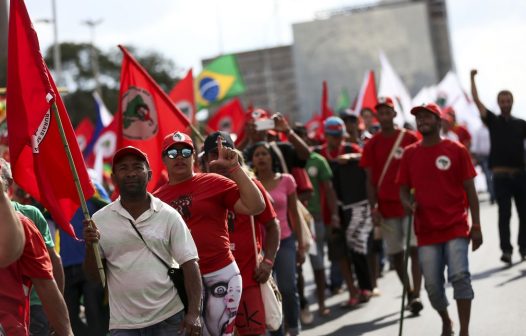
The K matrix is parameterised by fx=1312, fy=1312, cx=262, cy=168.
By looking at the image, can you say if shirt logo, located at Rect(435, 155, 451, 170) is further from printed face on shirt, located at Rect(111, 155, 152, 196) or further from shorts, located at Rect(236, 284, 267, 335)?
printed face on shirt, located at Rect(111, 155, 152, 196)

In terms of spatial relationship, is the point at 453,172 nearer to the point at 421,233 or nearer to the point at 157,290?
the point at 421,233

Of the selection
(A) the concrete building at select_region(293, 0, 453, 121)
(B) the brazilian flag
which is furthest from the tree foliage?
(B) the brazilian flag

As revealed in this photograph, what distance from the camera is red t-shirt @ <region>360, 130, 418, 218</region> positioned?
12.3 m

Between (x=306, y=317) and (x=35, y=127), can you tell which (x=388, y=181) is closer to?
(x=306, y=317)

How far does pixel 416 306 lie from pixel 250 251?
343cm

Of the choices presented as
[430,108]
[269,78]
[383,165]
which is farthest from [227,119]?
[269,78]

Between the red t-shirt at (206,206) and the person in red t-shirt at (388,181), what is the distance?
4.59 metres

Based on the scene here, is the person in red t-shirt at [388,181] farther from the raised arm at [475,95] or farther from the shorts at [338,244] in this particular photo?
the shorts at [338,244]

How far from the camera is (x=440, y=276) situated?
10008 millimetres

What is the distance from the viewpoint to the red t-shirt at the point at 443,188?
989 centimetres

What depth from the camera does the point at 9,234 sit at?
562 cm

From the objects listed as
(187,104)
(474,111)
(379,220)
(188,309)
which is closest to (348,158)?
(379,220)

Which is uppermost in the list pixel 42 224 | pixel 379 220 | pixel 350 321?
pixel 42 224

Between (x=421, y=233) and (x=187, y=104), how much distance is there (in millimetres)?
6314
